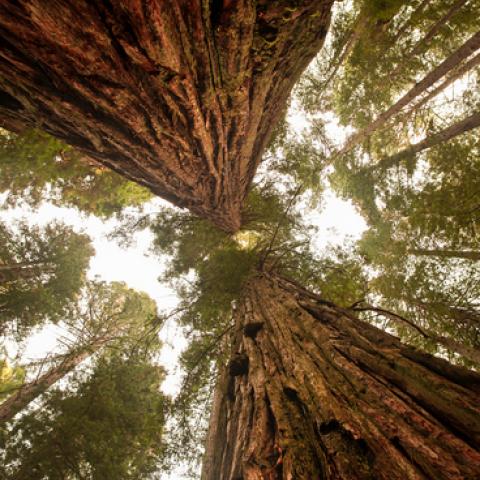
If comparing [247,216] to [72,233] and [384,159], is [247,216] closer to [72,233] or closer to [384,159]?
[384,159]

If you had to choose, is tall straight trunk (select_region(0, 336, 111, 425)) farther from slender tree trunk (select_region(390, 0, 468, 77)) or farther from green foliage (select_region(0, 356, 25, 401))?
slender tree trunk (select_region(390, 0, 468, 77))

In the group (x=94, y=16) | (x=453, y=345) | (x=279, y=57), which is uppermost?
(x=279, y=57)

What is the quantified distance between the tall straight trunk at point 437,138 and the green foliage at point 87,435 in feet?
34.0

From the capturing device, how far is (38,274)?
39.1ft

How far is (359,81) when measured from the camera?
945 cm

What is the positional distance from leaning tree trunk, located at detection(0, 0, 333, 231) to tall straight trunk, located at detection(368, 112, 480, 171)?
7.05 metres

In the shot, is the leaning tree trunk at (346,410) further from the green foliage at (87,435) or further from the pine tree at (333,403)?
the green foliage at (87,435)

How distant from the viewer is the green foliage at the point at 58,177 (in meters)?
5.54

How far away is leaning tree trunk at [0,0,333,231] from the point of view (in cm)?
193

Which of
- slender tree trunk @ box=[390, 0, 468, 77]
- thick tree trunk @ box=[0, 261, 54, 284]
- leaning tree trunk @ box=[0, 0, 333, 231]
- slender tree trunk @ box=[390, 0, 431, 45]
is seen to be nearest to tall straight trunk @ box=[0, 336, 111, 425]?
thick tree trunk @ box=[0, 261, 54, 284]

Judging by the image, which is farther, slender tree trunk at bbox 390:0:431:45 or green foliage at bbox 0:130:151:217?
slender tree trunk at bbox 390:0:431:45

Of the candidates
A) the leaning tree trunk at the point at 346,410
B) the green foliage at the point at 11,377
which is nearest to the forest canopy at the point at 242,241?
the leaning tree trunk at the point at 346,410

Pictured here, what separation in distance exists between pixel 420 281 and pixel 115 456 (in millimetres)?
8631

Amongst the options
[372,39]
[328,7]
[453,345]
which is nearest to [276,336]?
[328,7]
